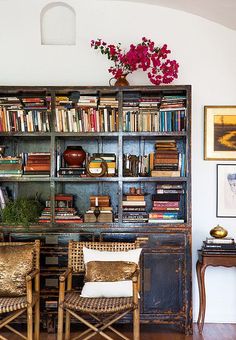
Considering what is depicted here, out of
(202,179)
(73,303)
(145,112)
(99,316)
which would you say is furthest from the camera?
(202,179)

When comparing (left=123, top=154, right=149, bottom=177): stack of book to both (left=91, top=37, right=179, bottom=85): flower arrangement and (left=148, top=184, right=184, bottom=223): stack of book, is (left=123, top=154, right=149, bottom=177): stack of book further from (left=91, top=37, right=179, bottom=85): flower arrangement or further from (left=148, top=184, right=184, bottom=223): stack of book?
(left=91, top=37, right=179, bottom=85): flower arrangement

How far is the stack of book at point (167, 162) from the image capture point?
4.76 m

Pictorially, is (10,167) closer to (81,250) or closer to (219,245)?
(81,250)

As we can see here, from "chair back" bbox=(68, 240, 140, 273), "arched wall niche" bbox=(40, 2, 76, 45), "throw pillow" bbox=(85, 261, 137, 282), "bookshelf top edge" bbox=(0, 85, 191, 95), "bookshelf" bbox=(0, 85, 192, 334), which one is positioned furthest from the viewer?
"arched wall niche" bbox=(40, 2, 76, 45)

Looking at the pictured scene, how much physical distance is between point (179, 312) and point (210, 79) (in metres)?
2.28

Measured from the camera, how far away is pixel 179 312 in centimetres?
461

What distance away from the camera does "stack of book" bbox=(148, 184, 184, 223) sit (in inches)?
188

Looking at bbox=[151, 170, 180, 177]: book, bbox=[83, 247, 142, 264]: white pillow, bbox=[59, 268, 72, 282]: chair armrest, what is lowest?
bbox=[59, 268, 72, 282]: chair armrest

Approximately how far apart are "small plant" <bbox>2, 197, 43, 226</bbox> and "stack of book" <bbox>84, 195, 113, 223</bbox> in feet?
1.59

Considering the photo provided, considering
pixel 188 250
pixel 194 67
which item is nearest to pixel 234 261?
pixel 188 250

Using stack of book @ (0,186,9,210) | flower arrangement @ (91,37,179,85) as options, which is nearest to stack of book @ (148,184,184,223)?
flower arrangement @ (91,37,179,85)

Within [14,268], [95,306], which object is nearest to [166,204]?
[95,306]

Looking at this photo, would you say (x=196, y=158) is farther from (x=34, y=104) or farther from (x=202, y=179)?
(x=34, y=104)

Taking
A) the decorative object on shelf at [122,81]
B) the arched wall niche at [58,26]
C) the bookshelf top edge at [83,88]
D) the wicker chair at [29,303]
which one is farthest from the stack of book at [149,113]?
the wicker chair at [29,303]
